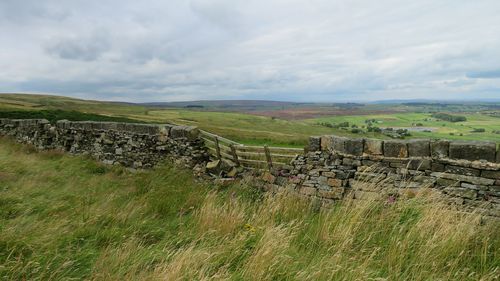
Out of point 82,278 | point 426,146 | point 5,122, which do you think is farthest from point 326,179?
point 5,122

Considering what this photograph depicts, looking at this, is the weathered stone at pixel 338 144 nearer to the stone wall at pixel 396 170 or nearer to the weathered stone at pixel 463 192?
the stone wall at pixel 396 170

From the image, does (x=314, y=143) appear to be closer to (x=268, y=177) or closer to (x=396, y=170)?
(x=268, y=177)

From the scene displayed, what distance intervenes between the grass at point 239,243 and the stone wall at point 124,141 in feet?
13.5

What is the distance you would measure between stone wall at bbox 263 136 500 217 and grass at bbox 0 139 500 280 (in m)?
0.75

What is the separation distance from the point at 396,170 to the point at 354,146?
91 centimetres

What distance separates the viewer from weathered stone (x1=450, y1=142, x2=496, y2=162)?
5.55 metres

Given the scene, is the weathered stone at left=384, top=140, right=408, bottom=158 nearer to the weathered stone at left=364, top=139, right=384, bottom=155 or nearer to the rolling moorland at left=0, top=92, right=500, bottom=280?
the weathered stone at left=364, top=139, right=384, bottom=155

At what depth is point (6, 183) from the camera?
7.91 metres

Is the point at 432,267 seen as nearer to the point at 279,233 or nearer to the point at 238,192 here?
the point at 279,233

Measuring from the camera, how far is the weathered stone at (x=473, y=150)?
18.2 ft

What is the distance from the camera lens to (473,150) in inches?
223

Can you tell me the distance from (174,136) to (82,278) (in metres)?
7.43

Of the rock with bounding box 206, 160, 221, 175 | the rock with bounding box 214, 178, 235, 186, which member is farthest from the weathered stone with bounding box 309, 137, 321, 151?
the rock with bounding box 206, 160, 221, 175

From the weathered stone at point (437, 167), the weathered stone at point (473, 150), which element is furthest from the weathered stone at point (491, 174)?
the weathered stone at point (437, 167)
